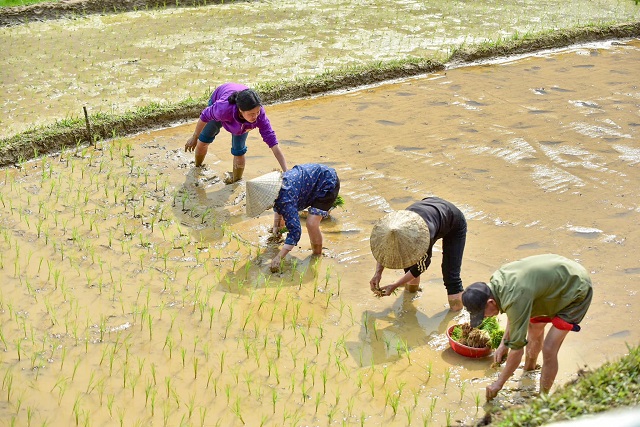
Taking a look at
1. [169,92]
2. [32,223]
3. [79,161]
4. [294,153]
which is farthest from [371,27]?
[32,223]

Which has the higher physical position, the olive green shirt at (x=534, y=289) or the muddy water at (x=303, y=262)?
the olive green shirt at (x=534, y=289)

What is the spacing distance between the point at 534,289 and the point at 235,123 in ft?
10.2

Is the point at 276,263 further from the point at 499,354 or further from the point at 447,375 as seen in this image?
the point at 499,354

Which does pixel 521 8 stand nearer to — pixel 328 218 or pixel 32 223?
pixel 328 218

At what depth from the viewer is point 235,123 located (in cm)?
609

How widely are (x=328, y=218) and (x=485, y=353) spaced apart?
194 cm

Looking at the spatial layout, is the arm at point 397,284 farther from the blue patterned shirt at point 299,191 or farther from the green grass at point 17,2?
the green grass at point 17,2

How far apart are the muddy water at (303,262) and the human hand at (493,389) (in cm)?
10

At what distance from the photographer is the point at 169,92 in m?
8.02

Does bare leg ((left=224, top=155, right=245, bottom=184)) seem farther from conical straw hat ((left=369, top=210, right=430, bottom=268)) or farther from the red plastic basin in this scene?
the red plastic basin

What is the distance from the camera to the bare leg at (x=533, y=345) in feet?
13.5

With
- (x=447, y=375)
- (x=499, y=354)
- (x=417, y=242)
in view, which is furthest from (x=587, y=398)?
(x=417, y=242)

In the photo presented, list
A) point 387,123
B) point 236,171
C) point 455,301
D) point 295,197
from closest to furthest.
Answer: point 455,301, point 295,197, point 236,171, point 387,123

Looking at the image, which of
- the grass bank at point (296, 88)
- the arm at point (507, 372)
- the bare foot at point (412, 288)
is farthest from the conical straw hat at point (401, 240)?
the grass bank at point (296, 88)
